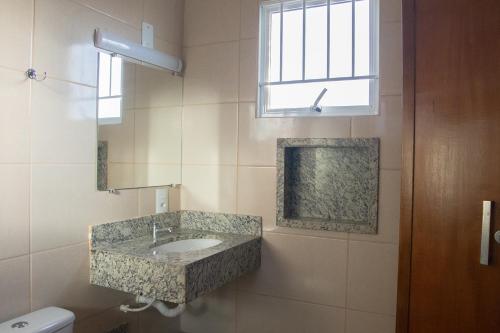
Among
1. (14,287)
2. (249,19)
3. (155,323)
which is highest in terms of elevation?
(249,19)

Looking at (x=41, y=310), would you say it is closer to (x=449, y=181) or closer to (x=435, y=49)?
(x=449, y=181)

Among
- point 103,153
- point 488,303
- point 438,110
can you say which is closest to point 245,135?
point 103,153

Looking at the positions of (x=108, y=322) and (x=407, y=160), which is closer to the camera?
(x=407, y=160)

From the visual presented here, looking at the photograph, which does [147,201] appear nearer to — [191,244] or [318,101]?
[191,244]

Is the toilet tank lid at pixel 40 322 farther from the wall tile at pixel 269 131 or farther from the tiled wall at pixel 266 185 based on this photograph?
the wall tile at pixel 269 131

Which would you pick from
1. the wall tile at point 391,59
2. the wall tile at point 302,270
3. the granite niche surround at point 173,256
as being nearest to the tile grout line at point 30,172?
the granite niche surround at point 173,256

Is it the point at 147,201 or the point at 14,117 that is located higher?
the point at 14,117

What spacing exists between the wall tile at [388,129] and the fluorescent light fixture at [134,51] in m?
1.16

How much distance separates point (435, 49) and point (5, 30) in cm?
165

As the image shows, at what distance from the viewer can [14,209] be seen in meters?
1.42

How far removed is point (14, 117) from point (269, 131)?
120cm

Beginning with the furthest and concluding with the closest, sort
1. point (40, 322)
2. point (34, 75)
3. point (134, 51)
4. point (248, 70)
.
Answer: point (248, 70) → point (134, 51) → point (34, 75) → point (40, 322)

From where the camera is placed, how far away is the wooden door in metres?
1.37

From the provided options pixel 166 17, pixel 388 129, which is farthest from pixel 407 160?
pixel 166 17
